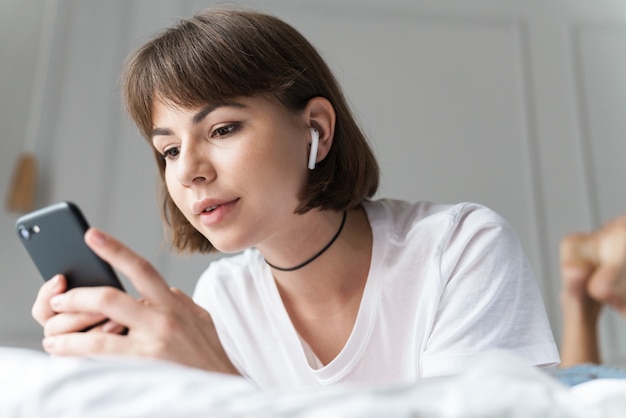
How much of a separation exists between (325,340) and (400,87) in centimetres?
89

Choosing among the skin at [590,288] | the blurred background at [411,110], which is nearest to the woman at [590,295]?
the skin at [590,288]

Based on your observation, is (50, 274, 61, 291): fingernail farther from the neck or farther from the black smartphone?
the neck

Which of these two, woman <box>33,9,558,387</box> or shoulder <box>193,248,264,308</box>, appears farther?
shoulder <box>193,248,264,308</box>

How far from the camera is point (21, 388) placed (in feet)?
0.70

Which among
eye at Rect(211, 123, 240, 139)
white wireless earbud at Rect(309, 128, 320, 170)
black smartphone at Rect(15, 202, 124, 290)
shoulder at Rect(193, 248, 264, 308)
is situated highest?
eye at Rect(211, 123, 240, 139)

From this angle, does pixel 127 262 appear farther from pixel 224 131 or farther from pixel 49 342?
pixel 224 131

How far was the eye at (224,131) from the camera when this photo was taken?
0.58 metres

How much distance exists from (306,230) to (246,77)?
19 centimetres

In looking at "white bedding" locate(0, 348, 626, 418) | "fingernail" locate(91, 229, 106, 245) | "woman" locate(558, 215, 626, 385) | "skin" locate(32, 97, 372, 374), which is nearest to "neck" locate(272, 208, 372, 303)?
"skin" locate(32, 97, 372, 374)

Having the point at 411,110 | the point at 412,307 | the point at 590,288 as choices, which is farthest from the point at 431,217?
the point at 411,110

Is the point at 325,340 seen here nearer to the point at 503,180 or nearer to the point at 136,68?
the point at 136,68

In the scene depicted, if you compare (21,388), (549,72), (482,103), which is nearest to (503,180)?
(482,103)

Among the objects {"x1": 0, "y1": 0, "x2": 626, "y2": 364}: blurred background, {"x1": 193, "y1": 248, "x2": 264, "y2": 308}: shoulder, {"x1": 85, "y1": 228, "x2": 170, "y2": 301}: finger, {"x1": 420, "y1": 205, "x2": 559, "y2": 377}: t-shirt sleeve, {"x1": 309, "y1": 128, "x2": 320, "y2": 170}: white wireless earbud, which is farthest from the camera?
{"x1": 0, "y1": 0, "x2": 626, "y2": 364}: blurred background

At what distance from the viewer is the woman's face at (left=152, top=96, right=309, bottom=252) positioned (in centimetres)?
57
